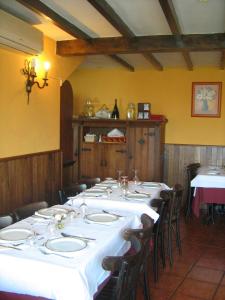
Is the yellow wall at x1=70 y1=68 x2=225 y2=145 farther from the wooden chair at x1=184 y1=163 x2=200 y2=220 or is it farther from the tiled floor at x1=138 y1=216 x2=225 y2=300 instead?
the tiled floor at x1=138 y1=216 x2=225 y2=300

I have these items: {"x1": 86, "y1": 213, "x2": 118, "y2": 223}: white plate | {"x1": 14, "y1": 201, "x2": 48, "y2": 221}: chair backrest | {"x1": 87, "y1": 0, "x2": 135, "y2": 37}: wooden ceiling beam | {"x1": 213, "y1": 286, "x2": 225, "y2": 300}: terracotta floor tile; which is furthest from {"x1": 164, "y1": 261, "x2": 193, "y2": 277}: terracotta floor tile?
{"x1": 87, "y1": 0, "x2": 135, "y2": 37}: wooden ceiling beam

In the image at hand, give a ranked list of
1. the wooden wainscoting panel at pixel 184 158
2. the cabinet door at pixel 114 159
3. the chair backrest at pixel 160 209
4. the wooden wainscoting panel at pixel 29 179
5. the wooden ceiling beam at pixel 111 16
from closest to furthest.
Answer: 1. the wooden ceiling beam at pixel 111 16
2. the chair backrest at pixel 160 209
3. the wooden wainscoting panel at pixel 29 179
4. the cabinet door at pixel 114 159
5. the wooden wainscoting panel at pixel 184 158

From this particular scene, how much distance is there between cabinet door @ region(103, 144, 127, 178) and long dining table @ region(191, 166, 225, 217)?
146 centimetres

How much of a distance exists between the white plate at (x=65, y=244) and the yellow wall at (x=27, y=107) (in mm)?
1988

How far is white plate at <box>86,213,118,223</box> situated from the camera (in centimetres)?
265

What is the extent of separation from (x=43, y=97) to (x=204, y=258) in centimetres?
287

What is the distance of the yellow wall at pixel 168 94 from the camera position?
646cm

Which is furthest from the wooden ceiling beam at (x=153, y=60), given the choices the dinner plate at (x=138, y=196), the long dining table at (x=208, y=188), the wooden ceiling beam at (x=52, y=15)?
the dinner plate at (x=138, y=196)

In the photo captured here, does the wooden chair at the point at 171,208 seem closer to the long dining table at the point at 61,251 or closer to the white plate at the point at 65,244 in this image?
the long dining table at the point at 61,251

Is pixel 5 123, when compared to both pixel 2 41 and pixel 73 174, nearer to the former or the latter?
pixel 2 41

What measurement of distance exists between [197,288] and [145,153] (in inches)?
124

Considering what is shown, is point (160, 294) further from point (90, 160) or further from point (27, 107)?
point (90, 160)

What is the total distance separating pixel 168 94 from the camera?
6.65m

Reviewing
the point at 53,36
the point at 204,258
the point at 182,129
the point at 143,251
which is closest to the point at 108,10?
the point at 53,36
